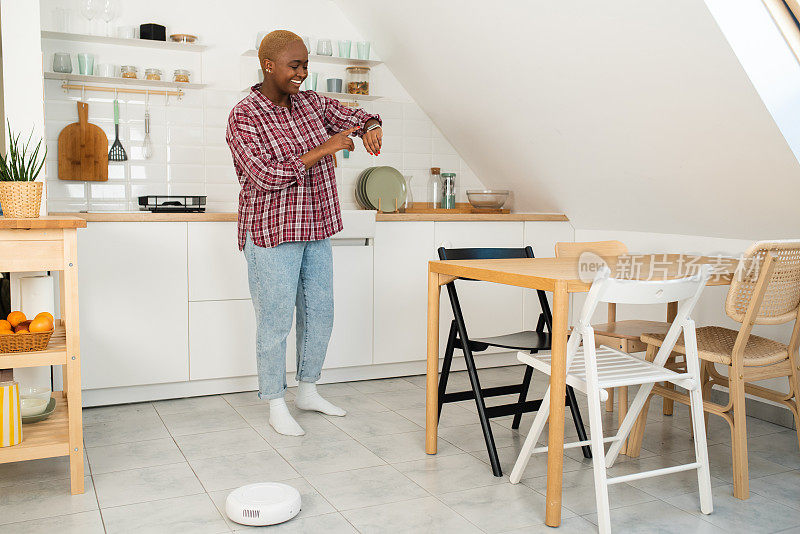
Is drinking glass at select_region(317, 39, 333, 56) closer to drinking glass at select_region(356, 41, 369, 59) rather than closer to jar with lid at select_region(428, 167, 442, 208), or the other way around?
drinking glass at select_region(356, 41, 369, 59)

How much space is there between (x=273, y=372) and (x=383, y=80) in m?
2.25

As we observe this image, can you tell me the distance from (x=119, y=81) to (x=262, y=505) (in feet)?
8.62

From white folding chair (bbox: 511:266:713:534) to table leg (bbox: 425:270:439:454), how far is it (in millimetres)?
386

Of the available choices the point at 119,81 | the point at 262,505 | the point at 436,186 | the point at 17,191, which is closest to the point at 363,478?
the point at 262,505

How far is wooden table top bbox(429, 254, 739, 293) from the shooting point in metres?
2.18

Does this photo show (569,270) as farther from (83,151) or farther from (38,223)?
(83,151)

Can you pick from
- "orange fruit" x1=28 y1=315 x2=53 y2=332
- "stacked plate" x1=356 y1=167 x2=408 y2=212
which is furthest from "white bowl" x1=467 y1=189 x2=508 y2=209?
"orange fruit" x1=28 y1=315 x2=53 y2=332

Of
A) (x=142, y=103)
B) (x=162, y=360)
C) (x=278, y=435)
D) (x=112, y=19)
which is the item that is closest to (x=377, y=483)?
(x=278, y=435)

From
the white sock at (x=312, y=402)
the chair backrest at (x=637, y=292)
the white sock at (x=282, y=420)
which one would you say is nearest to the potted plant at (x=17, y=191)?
the white sock at (x=282, y=420)

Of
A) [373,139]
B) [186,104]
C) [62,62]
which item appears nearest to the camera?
[373,139]

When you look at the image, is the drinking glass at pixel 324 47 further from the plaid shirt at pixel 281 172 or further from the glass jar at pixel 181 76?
the plaid shirt at pixel 281 172

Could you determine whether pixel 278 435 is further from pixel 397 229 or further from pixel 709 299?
pixel 709 299

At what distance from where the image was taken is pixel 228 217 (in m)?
3.46

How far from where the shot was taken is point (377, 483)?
2.45 m
